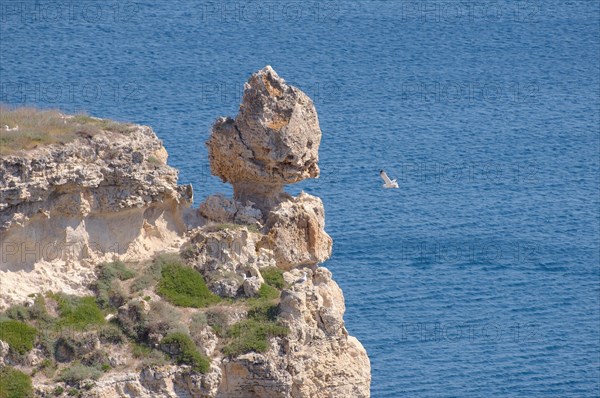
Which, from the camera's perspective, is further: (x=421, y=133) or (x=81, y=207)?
(x=421, y=133)

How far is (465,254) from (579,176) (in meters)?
16.8

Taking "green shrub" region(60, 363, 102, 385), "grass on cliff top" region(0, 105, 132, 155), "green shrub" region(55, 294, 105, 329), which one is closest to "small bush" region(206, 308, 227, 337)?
"green shrub" region(55, 294, 105, 329)

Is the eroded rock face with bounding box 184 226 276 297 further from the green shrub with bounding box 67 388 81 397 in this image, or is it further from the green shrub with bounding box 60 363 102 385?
the green shrub with bounding box 67 388 81 397

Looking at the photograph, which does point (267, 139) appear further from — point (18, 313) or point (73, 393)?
point (73, 393)

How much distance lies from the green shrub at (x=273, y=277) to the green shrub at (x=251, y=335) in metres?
2.40

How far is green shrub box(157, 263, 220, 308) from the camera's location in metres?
65.6

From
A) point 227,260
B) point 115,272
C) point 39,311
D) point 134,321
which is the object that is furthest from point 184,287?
point 39,311

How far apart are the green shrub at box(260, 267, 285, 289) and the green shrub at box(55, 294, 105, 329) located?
18.1 ft

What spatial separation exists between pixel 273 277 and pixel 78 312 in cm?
657

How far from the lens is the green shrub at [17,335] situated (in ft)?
203

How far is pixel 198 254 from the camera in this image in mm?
66625

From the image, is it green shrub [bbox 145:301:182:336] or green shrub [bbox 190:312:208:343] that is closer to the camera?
green shrub [bbox 145:301:182:336]

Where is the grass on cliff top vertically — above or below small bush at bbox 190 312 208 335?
above

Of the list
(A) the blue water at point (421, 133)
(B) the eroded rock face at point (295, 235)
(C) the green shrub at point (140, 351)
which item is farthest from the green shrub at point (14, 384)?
(A) the blue water at point (421, 133)
